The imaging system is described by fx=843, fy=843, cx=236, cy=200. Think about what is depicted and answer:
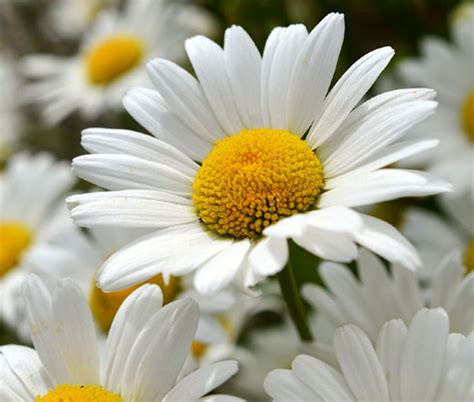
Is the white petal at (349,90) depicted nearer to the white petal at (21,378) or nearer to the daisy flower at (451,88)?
the white petal at (21,378)

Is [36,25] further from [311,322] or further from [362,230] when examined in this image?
[362,230]

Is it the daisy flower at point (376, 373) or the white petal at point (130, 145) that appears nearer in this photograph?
the daisy flower at point (376, 373)

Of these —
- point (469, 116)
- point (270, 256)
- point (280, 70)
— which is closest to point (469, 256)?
point (469, 116)

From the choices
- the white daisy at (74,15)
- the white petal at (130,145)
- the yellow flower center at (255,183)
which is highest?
the white daisy at (74,15)

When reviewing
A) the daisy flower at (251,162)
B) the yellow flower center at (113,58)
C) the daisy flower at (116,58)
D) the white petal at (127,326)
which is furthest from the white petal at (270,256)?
the yellow flower center at (113,58)

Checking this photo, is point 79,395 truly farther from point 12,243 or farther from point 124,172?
point 12,243

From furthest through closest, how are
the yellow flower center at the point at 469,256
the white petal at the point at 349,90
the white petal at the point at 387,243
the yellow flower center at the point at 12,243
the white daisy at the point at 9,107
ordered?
1. the white daisy at the point at 9,107
2. the yellow flower center at the point at 12,243
3. the yellow flower center at the point at 469,256
4. the white petal at the point at 349,90
5. the white petal at the point at 387,243

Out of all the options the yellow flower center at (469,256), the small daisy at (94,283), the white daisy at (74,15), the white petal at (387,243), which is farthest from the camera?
the white daisy at (74,15)
